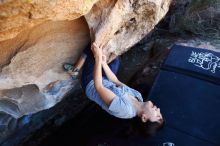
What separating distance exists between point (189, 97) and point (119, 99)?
68 cm

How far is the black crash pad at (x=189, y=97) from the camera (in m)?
2.64

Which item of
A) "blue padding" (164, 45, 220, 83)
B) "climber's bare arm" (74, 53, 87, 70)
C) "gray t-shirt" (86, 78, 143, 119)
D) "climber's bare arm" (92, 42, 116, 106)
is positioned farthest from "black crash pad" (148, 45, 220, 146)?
"climber's bare arm" (74, 53, 87, 70)

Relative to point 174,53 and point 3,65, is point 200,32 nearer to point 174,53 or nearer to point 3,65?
point 174,53

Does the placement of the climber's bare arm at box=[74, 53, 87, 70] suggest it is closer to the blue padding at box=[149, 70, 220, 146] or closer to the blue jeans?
the blue jeans

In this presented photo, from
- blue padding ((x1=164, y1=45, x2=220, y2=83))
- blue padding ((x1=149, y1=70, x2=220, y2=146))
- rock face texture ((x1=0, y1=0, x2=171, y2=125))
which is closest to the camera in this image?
rock face texture ((x1=0, y1=0, x2=171, y2=125))

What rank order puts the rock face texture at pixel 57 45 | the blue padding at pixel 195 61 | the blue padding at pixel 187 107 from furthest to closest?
the blue padding at pixel 195 61 < the blue padding at pixel 187 107 < the rock face texture at pixel 57 45

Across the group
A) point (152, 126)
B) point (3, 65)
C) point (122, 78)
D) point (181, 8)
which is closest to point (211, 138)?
point (152, 126)

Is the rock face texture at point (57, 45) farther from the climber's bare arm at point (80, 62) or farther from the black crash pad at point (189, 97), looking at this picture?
the black crash pad at point (189, 97)

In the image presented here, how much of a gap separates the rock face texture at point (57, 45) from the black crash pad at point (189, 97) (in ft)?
1.51

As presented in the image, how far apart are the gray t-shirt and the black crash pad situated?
28cm

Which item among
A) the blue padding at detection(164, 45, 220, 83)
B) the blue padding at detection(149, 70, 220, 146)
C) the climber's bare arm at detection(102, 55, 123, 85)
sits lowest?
the blue padding at detection(149, 70, 220, 146)

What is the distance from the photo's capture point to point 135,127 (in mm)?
2730

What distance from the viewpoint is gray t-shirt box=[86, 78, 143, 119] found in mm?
2498

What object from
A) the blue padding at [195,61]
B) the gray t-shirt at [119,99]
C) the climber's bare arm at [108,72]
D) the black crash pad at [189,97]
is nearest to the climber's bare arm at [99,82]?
the gray t-shirt at [119,99]
